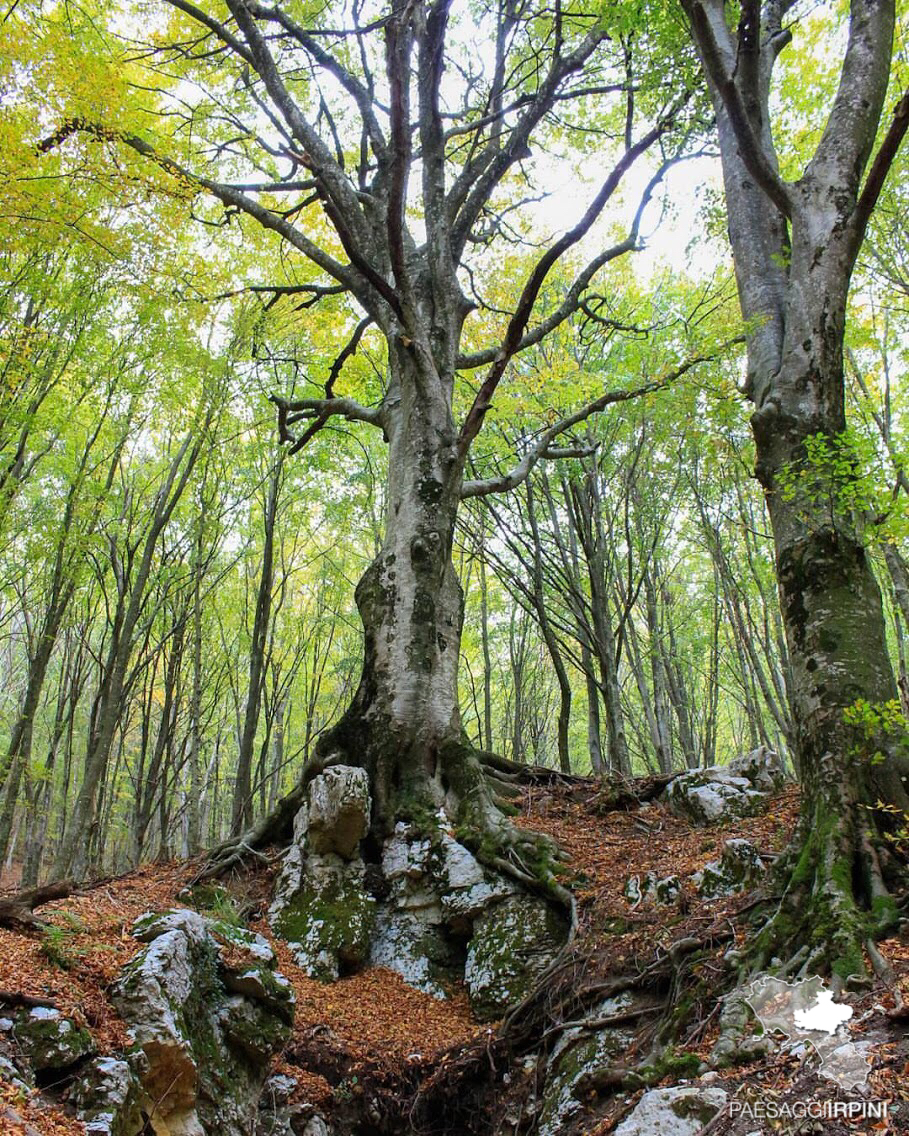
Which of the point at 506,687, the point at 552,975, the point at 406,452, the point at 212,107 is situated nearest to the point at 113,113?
the point at 212,107

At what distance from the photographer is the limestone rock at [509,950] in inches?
169

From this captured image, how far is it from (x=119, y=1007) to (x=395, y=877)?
112 inches

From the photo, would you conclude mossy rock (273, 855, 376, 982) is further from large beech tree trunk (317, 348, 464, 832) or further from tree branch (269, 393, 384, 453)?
tree branch (269, 393, 384, 453)

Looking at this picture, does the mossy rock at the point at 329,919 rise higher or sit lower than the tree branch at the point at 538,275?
lower

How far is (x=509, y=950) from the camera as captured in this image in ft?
14.7

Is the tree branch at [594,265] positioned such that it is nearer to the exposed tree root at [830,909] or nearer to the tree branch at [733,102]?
the tree branch at [733,102]

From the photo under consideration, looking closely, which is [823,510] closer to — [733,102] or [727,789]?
[733,102]

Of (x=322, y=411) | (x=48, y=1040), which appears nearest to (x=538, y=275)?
(x=322, y=411)

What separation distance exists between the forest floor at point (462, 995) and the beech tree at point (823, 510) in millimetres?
374

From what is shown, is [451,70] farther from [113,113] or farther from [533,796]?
[533,796]

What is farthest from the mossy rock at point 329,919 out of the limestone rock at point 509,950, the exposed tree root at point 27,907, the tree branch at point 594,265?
the tree branch at point 594,265

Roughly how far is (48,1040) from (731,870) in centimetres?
356

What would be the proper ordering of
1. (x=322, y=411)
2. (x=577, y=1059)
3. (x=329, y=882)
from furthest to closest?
(x=322, y=411), (x=329, y=882), (x=577, y=1059)

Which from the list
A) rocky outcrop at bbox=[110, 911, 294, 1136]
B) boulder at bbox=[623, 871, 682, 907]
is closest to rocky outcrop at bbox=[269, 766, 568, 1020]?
boulder at bbox=[623, 871, 682, 907]
